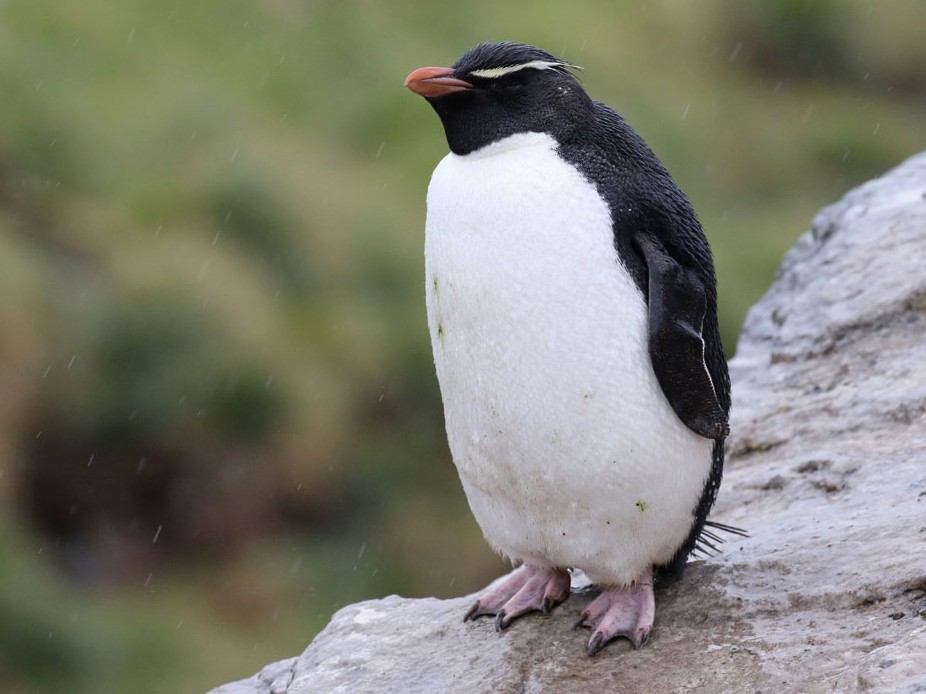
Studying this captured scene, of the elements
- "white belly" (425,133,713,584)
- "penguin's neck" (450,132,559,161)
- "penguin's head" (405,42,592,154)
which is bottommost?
"white belly" (425,133,713,584)

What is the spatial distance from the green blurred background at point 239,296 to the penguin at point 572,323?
9.35 feet

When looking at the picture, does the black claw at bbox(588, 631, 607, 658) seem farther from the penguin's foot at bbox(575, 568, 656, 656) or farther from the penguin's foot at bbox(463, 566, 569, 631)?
the penguin's foot at bbox(463, 566, 569, 631)

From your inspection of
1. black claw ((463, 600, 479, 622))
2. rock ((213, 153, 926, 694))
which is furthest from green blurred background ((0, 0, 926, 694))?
black claw ((463, 600, 479, 622))

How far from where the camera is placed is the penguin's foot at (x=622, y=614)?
2268 mm

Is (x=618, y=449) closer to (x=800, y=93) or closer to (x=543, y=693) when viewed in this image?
(x=543, y=693)

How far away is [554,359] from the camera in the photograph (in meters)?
2.19

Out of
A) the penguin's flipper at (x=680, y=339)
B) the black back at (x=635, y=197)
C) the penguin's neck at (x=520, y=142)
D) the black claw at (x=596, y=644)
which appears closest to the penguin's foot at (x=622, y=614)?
the black claw at (x=596, y=644)

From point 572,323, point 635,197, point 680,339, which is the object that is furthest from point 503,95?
point 680,339

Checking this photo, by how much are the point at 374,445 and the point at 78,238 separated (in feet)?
5.54

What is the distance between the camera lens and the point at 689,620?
230 centimetres

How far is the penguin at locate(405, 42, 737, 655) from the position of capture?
85.8 inches

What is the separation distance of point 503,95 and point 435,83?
0.40 ft

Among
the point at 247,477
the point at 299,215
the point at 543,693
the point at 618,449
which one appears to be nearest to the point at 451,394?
the point at 618,449

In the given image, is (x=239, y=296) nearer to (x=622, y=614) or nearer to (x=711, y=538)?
(x=711, y=538)
